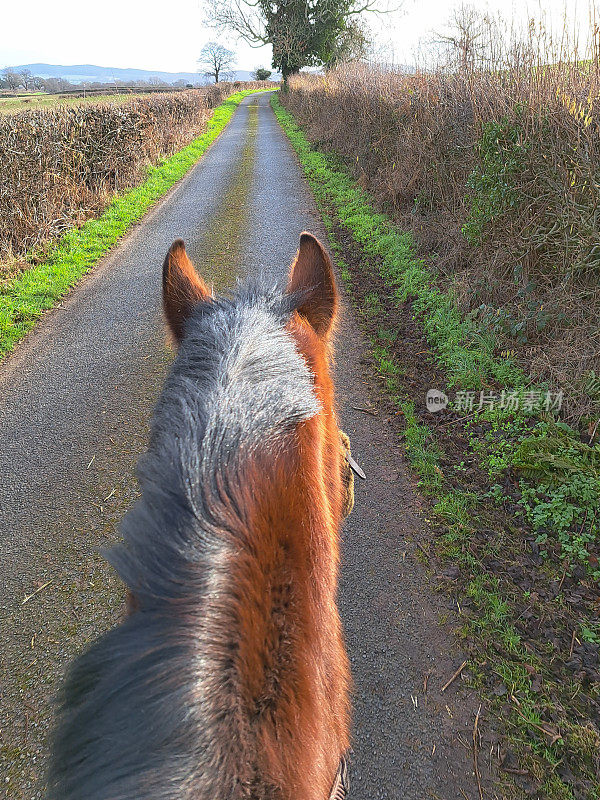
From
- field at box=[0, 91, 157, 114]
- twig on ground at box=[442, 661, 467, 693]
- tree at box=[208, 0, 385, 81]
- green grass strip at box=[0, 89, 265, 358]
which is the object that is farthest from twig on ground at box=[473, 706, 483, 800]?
tree at box=[208, 0, 385, 81]

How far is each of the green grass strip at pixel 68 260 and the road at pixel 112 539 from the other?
0.94ft

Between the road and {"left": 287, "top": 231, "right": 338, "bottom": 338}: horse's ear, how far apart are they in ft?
1.03

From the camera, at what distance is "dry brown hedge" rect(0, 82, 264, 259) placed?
7.95 metres

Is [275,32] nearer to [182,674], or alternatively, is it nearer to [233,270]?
[233,270]

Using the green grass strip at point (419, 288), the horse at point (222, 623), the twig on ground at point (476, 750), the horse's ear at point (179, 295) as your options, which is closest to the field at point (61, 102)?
the green grass strip at point (419, 288)

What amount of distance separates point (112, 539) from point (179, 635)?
9.23ft

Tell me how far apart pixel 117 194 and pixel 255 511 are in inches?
506

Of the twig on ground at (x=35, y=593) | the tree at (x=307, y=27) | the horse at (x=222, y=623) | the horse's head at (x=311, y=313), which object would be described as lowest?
the twig on ground at (x=35, y=593)

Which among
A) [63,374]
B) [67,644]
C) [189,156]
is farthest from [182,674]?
[189,156]

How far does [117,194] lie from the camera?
1180cm

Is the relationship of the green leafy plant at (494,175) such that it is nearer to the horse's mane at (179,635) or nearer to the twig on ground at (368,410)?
the twig on ground at (368,410)

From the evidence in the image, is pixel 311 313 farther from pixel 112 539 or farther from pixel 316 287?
pixel 112 539

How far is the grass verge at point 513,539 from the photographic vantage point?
2.23 meters

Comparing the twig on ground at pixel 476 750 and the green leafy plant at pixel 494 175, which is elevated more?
the green leafy plant at pixel 494 175
